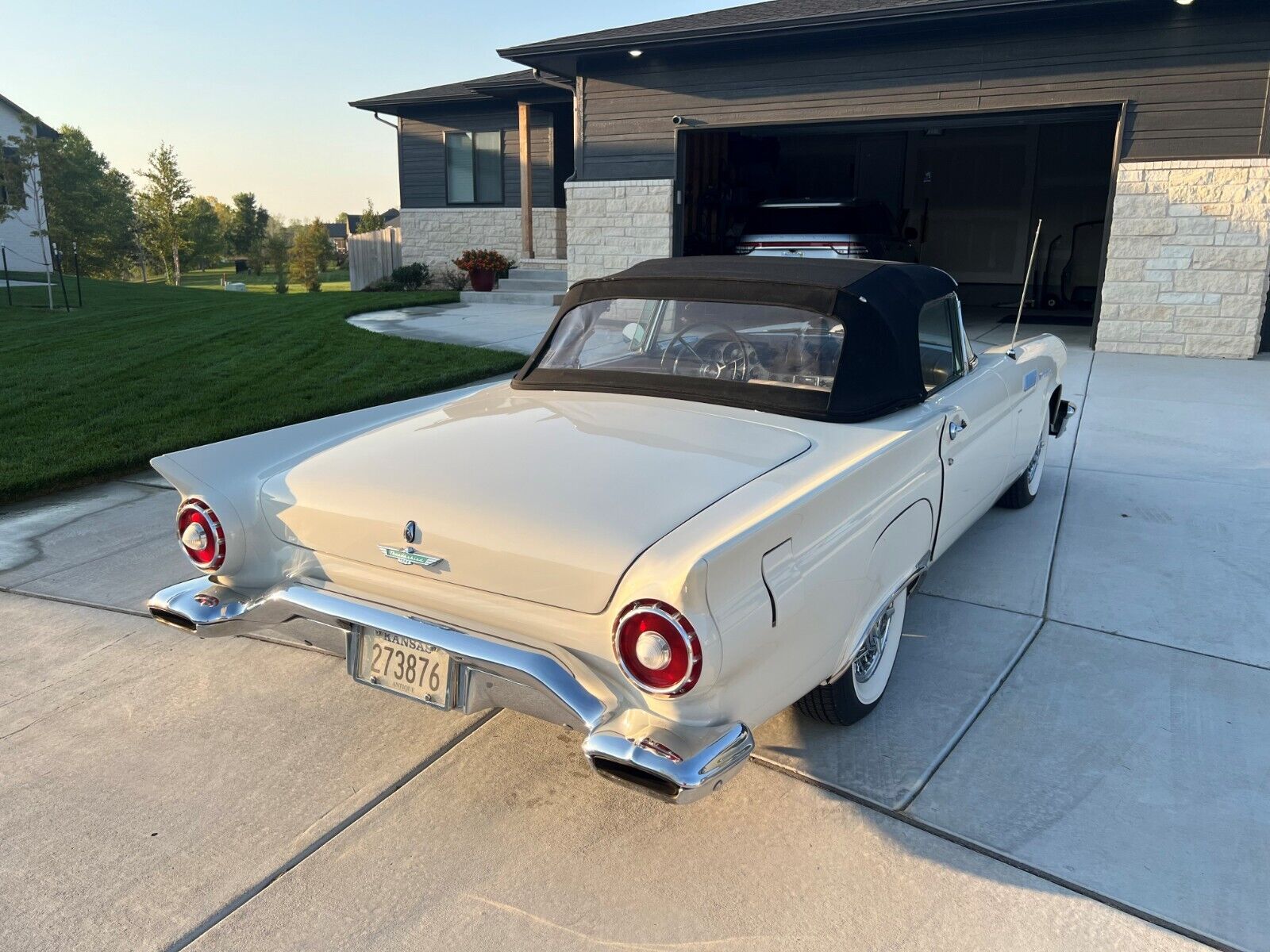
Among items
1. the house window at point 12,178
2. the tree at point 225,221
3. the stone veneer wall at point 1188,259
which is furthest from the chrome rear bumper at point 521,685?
the tree at point 225,221

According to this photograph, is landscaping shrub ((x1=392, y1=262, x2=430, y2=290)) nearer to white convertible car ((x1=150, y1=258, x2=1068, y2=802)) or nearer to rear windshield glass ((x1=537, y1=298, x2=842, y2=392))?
white convertible car ((x1=150, y1=258, x2=1068, y2=802))

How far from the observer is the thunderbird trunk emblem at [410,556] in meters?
2.50

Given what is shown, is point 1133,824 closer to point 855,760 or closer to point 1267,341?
point 855,760

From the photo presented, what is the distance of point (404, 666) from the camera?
2.55m

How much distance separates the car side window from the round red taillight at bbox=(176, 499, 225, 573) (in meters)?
2.44

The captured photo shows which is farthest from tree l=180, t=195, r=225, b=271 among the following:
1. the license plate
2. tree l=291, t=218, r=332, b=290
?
the license plate

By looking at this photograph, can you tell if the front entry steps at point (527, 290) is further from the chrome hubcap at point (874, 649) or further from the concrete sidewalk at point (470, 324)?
the chrome hubcap at point (874, 649)

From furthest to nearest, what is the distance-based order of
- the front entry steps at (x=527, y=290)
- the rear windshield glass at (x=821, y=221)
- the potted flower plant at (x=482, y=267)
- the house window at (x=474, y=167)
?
1. the house window at (x=474, y=167)
2. the potted flower plant at (x=482, y=267)
3. the front entry steps at (x=527, y=290)
4. the rear windshield glass at (x=821, y=221)

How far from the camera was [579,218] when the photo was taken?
13.8 meters

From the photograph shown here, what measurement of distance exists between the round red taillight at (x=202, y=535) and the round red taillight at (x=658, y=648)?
4.53 feet

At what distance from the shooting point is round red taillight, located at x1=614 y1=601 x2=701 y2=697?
2.10m

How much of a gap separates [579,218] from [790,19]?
3.98 meters

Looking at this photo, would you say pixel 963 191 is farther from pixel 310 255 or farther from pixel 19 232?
pixel 310 255

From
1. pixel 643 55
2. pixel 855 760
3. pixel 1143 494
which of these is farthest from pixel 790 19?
pixel 855 760
